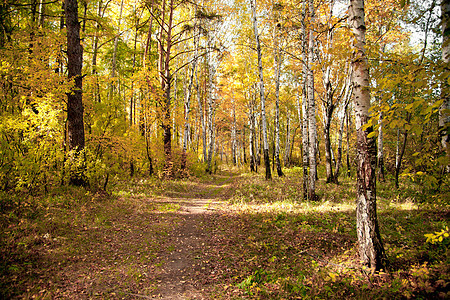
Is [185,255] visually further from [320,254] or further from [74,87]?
[74,87]

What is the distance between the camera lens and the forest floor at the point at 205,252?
11.4 feet

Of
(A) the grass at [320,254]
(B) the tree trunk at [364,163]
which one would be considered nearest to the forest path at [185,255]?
(A) the grass at [320,254]

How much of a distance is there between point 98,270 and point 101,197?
440cm

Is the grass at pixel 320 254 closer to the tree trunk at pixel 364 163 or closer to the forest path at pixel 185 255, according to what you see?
the tree trunk at pixel 364 163

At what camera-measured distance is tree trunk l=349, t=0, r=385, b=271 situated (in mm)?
3723

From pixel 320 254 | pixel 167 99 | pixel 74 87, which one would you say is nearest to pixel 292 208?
pixel 320 254

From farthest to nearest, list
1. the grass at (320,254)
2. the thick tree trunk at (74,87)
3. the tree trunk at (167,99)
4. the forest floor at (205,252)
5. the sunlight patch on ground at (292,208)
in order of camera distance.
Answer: the tree trunk at (167,99) < the thick tree trunk at (74,87) < the sunlight patch on ground at (292,208) < the forest floor at (205,252) < the grass at (320,254)

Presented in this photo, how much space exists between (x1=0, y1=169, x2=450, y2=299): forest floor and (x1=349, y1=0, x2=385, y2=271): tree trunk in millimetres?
325

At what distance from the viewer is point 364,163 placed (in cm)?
379

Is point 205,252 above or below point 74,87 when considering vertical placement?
below

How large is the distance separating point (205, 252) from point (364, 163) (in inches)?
152

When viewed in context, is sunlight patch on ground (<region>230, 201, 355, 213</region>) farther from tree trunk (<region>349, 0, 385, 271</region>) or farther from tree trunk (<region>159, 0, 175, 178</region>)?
tree trunk (<region>159, 0, 175, 178</region>)

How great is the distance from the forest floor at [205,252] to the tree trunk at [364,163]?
325 mm

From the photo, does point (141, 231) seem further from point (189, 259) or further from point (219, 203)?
point (219, 203)
